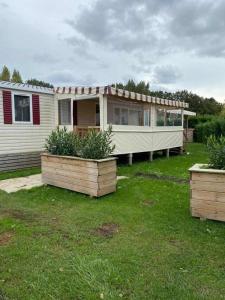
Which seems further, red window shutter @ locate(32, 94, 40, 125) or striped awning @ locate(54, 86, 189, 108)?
red window shutter @ locate(32, 94, 40, 125)

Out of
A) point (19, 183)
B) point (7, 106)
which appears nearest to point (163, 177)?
point (19, 183)

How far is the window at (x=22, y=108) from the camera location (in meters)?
8.94

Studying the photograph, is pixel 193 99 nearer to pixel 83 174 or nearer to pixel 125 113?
pixel 125 113

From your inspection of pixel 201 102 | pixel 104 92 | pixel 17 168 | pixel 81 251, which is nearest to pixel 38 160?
Result: pixel 17 168

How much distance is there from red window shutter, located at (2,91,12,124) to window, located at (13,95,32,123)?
193 mm

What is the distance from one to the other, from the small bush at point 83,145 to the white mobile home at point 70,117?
103 inches

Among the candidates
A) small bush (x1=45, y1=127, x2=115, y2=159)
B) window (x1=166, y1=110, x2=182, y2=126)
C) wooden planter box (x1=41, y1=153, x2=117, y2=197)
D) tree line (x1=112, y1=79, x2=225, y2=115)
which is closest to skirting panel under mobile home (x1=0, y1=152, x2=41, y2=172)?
small bush (x1=45, y1=127, x2=115, y2=159)

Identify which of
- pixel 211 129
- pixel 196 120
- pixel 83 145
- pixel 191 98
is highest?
pixel 191 98

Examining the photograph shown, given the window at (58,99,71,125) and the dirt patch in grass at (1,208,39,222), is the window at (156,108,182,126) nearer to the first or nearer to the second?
the window at (58,99,71,125)

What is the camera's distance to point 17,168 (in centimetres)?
910

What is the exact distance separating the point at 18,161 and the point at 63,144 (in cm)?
377

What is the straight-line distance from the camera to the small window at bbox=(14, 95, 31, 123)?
8945 mm

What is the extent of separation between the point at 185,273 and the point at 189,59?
1241 cm

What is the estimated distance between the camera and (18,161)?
9133 mm
